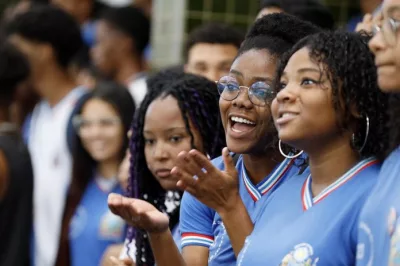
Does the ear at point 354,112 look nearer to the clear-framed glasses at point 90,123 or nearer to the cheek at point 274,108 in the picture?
the cheek at point 274,108

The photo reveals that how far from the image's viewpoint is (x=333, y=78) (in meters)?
3.49

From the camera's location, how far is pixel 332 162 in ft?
11.5

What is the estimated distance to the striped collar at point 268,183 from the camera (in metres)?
3.98

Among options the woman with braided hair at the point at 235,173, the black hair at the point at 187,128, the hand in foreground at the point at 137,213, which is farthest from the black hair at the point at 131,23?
the hand in foreground at the point at 137,213

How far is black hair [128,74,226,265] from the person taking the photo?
4.76 m

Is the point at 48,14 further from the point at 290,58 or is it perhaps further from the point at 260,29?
the point at 290,58

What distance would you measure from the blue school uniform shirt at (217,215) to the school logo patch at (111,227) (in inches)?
76.5

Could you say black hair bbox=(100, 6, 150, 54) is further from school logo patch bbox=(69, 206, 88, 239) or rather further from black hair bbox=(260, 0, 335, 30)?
black hair bbox=(260, 0, 335, 30)

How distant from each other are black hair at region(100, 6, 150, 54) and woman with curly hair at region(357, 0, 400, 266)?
5333 millimetres

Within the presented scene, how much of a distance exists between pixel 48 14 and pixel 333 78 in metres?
4.80

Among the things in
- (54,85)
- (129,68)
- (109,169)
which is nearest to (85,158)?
(109,169)

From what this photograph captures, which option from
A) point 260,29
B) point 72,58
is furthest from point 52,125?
point 260,29

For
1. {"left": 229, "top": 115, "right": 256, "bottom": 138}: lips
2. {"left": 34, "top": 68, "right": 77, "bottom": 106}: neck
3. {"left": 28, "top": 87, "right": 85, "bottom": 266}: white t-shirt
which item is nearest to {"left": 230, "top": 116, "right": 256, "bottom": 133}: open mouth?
{"left": 229, "top": 115, "right": 256, "bottom": 138}: lips

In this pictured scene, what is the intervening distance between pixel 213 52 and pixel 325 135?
2.68 m
